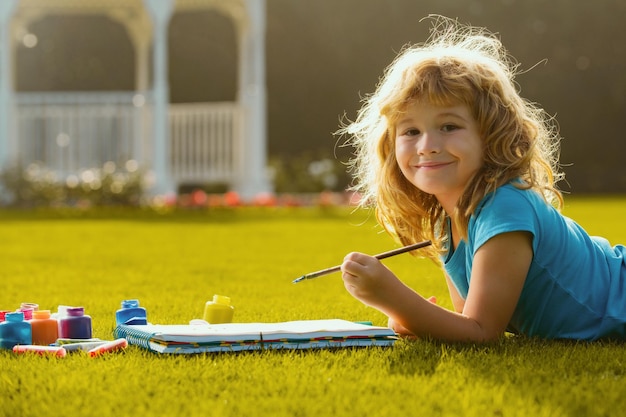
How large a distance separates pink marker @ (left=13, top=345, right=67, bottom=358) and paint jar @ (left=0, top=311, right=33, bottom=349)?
55 mm

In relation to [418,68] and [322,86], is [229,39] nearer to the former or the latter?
[322,86]

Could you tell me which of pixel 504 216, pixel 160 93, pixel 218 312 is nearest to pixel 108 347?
pixel 218 312

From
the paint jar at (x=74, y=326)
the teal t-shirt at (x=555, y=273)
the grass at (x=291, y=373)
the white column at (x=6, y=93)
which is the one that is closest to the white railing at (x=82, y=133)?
the white column at (x=6, y=93)

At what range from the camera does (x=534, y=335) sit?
9.21 ft

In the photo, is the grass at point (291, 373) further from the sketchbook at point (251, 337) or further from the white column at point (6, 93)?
the white column at point (6, 93)

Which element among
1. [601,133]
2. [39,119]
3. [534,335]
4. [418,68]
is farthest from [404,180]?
[601,133]

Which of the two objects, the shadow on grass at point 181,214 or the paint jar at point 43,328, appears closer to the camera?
the paint jar at point 43,328

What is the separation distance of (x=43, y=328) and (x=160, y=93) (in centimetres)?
898

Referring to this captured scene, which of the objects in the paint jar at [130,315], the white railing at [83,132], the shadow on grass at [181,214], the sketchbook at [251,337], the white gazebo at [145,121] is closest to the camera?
the sketchbook at [251,337]

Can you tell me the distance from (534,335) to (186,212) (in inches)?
336

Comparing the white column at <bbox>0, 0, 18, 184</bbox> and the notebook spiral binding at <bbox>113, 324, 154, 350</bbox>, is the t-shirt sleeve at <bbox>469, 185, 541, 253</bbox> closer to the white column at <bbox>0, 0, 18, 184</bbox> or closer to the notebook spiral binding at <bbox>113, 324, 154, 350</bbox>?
the notebook spiral binding at <bbox>113, 324, 154, 350</bbox>

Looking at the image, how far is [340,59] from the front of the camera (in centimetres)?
1992

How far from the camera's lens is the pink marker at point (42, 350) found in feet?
8.21

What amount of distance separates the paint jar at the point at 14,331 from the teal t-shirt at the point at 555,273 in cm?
125
